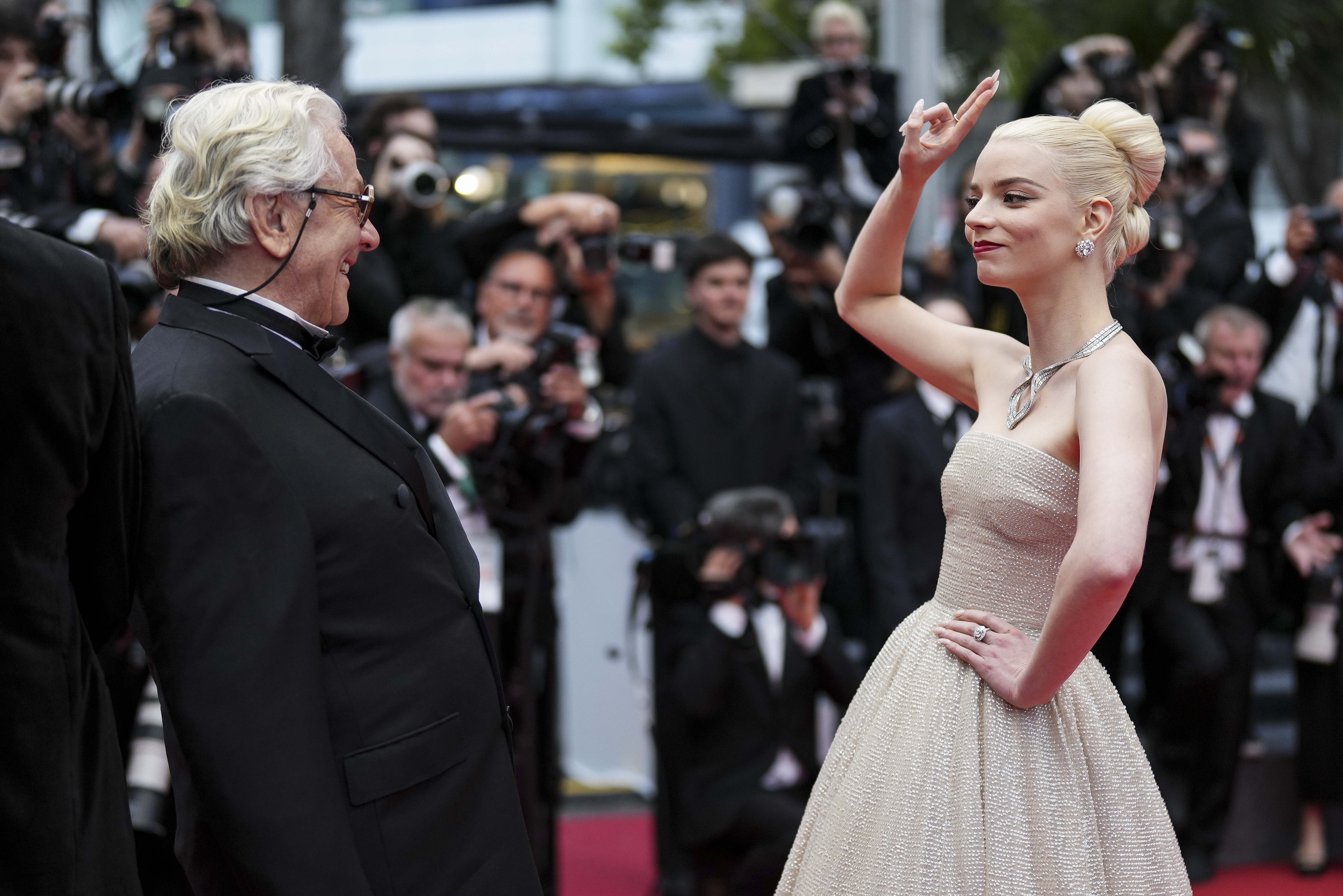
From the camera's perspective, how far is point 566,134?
7535 millimetres

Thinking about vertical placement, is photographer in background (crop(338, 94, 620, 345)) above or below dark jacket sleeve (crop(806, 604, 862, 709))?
above

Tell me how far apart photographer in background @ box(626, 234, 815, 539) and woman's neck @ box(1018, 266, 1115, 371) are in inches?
95.8

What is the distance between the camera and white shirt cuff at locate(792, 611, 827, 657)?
4.15 metres

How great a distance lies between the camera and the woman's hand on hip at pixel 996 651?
1952mm

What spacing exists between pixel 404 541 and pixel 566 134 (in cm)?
599

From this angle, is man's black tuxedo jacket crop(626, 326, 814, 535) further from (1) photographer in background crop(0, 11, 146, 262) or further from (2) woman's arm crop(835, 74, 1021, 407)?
(2) woman's arm crop(835, 74, 1021, 407)

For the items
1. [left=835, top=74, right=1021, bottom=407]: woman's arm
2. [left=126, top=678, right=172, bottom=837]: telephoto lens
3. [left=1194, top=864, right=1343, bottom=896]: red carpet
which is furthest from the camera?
[left=1194, top=864, right=1343, bottom=896]: red carpet

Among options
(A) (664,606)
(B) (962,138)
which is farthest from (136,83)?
(B) (962,138)

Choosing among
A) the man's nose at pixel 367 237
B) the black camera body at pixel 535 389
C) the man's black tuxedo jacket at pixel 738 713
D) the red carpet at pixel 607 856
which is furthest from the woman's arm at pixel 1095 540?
the red carpet at pixel 607 856

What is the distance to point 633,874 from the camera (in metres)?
4.78

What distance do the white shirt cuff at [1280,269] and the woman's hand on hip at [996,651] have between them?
11.5 ft

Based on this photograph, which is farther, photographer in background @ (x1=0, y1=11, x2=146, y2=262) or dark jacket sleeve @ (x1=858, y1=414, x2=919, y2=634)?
dark jacket sleeve @ (x1=858, y1=414, x2=919, y2=634)

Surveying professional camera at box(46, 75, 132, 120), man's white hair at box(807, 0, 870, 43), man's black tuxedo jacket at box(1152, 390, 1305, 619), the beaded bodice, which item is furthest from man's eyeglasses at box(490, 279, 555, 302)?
the beaded bodice

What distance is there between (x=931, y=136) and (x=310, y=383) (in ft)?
3.03
